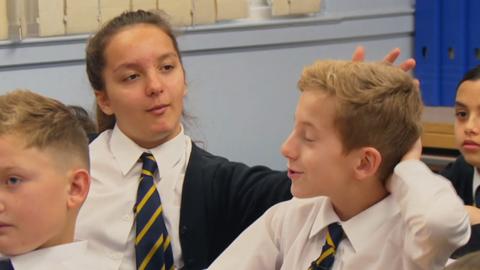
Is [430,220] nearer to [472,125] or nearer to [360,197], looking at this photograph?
[360,197]

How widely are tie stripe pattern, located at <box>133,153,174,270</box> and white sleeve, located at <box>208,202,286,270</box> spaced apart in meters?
0.30

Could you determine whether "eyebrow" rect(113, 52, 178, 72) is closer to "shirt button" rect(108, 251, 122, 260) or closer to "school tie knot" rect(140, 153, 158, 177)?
"school tie knot" rect(140, 153, 158, 177)

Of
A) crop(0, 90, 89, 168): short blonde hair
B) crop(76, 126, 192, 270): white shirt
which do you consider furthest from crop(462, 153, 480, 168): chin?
crop(0, 90, 89, 168): short blonde hair

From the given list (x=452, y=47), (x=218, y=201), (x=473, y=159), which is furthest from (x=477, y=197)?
(x=452, y=47)

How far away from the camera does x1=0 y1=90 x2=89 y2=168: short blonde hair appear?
Result: 1.67 metres

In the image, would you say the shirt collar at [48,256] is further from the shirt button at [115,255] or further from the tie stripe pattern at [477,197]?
the tie stripe pattern at [477,197]

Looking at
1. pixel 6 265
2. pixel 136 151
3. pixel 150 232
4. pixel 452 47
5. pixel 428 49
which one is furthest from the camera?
pixel 428 49

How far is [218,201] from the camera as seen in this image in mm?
2205

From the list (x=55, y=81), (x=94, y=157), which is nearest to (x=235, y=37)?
(x=55, y=81)

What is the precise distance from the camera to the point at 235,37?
3584mm

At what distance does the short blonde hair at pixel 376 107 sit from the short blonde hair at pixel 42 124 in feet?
1.56

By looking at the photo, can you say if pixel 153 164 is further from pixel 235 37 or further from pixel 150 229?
pixel 235 37

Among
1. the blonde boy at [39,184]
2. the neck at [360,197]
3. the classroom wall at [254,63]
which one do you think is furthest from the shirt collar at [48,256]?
the classroom wall at [254,63]

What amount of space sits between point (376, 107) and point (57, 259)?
63 cm
